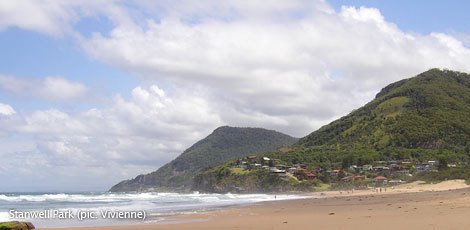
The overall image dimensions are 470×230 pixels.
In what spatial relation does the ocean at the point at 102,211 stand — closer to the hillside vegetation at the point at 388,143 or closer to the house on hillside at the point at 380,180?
the house on hillside at the point at 380,180

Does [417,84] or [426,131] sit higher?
[417,84]

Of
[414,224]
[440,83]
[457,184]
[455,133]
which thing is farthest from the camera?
[440,83]

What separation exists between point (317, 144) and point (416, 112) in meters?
35.0

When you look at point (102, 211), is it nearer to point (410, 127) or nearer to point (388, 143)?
point (388, 143)

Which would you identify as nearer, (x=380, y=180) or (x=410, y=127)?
(x=380, y=180)

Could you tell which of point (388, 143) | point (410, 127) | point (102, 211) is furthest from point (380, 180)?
point (102, 211)

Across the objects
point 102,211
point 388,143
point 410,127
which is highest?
point 410,127

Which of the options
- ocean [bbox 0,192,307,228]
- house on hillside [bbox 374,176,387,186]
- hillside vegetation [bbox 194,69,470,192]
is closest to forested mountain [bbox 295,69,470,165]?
hillside vegetation [bbox 194,69,470,192]

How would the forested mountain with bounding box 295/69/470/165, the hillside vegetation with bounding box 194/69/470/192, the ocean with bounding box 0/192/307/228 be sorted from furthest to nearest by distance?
1. the forested mountain with bounding box 295/69/470/165
2. the hillside vegetation with bounding box 194/69/470/192
3. the ocean with bounding box 0/192/307/228

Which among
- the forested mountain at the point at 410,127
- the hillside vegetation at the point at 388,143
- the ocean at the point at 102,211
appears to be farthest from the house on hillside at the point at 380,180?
the ocean at the point at 102,211

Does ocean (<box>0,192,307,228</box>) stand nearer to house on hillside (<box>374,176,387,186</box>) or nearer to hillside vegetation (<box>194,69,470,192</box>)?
house on hillside (<box>374,176,387,186</box>)

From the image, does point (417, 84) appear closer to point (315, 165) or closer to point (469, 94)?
point (469, 94)

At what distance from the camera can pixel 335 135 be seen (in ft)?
532

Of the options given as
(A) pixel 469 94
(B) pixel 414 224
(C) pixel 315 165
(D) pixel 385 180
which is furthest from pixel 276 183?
(B) pixel 414 224
